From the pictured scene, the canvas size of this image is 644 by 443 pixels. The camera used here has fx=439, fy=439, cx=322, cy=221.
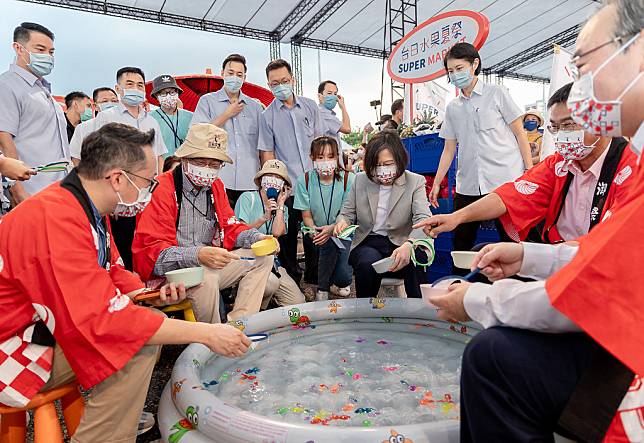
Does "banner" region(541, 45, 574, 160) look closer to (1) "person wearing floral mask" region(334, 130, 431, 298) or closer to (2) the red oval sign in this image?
(2) the red oval sign

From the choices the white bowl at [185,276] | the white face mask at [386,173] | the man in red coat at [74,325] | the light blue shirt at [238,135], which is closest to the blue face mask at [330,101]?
the light blue shirt at [238,135]

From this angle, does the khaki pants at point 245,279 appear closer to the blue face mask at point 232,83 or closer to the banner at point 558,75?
the blue face mask at point 232,83

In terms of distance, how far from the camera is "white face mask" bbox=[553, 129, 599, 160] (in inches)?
80.2

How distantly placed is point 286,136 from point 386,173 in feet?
4.61

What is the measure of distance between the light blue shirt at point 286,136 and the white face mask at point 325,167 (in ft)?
1.53

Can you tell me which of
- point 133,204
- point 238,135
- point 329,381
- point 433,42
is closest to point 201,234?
point 133,204

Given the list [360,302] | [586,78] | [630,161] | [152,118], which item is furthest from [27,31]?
[630,161]

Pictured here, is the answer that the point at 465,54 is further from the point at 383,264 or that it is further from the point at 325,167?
the point at 383,264

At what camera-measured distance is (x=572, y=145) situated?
6.75ft

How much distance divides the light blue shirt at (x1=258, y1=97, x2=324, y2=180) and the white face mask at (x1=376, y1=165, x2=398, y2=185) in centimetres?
117

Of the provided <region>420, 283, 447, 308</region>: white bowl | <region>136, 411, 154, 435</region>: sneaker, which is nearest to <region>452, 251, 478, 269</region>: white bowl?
Result: <region>420, 283, 447, 308</region>: white bowl

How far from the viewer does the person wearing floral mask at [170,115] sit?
4113 millimetres

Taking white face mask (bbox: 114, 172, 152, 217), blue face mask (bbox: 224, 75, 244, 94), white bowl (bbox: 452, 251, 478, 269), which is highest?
blue face mask (bbox: 224, 75, 244, 94)

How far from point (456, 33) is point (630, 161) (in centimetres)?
419
